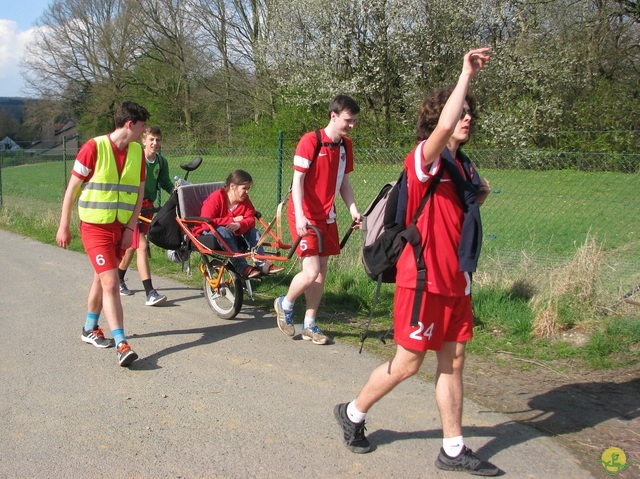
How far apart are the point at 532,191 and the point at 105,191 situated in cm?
989

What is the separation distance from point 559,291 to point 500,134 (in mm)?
18622

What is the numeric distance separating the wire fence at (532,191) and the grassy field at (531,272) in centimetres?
3

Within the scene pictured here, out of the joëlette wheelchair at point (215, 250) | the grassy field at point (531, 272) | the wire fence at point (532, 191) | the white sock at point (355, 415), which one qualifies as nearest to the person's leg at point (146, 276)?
the joëlette wheelchair at point (215, 250)

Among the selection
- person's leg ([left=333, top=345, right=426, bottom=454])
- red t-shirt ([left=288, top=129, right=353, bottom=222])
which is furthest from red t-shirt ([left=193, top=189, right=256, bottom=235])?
person's leg ([left=333, top=345, right=426, bottom=454])

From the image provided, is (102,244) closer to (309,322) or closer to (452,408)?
(309,322)

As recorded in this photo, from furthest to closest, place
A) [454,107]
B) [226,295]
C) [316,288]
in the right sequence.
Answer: [226,295] < [316,288] < [454,107]

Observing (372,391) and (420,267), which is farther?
(372,391)

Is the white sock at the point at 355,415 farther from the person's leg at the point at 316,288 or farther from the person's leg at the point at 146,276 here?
the person's leg at the point at 146,276

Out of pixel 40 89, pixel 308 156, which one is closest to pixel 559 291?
pixel 308 156

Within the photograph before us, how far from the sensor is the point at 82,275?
8211 mm

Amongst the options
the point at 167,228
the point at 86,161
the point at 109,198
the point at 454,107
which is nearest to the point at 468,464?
the point at 454,107

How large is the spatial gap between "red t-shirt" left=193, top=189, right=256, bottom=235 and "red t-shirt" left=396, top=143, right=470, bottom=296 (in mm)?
3433

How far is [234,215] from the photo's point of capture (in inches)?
261

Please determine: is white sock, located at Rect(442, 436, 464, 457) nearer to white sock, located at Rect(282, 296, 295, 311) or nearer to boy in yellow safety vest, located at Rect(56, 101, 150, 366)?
white sock, located at Rect(282, 296, 295, 311)
